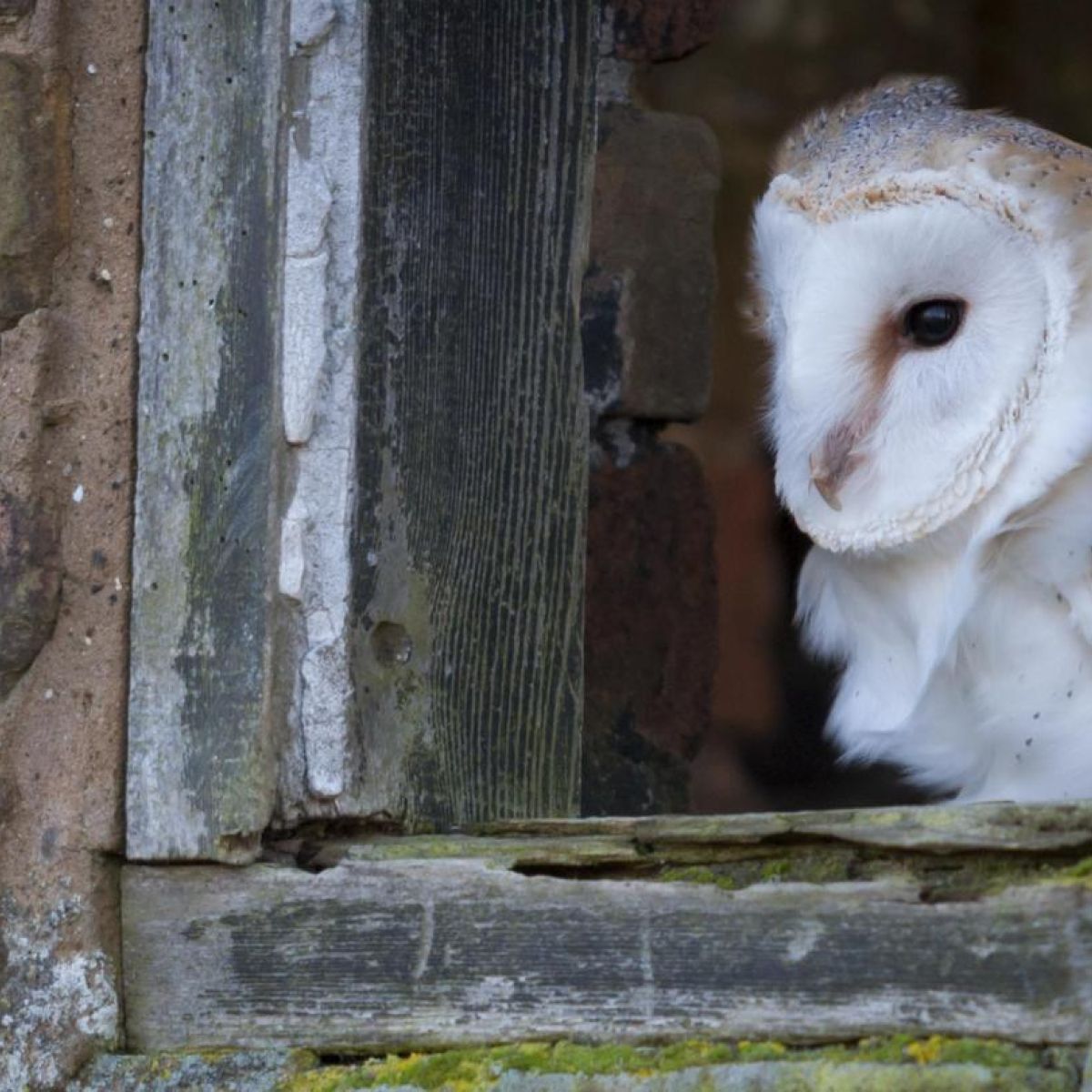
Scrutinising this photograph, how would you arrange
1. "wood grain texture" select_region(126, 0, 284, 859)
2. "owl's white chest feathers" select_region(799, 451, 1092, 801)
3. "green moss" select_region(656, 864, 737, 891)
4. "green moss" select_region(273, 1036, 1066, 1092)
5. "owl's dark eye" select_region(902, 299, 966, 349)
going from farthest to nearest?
→ "owl's dark eye" select_region(902, 299, 966, 349)
"owl's white chest feathers" select_region(799, 451, 1092, 801)
"wood grain texture" select_region(126, 0, 284, 859)
"green moss" select_region(656, 864, 737, 891)
"green moss" select_region(273, 1036, 1066, 1092)

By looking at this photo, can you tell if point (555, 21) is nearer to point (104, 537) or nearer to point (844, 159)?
point (844, 159)

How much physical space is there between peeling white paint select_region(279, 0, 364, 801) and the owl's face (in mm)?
618

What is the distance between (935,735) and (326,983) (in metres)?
0.83

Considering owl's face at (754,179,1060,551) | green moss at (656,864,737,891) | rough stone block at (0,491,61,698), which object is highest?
owl's face at (754,179,1060,551)

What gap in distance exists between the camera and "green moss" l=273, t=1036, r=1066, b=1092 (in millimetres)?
1533

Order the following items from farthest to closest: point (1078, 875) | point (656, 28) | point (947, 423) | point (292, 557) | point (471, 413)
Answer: point (656, 28) → point (947, 423) → point (471, 413) → point (292, 557) → point (1078, 875)

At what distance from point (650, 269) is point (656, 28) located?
1.11ft

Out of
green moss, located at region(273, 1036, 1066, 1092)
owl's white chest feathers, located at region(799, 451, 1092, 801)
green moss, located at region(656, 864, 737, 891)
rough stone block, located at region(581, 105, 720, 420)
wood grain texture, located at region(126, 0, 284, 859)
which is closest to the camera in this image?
green moss, located at region(273, 1036, 1066, 1092)

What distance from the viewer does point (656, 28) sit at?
2.86m

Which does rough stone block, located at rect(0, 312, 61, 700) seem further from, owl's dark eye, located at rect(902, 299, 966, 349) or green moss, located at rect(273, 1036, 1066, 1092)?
owl's dark eye, located at rect(902, 299, 966, 349)

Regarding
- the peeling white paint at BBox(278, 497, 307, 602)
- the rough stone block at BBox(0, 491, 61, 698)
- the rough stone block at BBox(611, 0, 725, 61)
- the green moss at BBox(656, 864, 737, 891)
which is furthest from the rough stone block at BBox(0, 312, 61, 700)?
the rough stone block at BBox(611, 0, 725, 61)

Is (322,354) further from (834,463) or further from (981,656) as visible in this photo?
(981,656)

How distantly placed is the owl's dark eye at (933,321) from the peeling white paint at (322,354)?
27.1 inches

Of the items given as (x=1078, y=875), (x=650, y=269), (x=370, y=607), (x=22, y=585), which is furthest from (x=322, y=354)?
(x=650, y=269)
